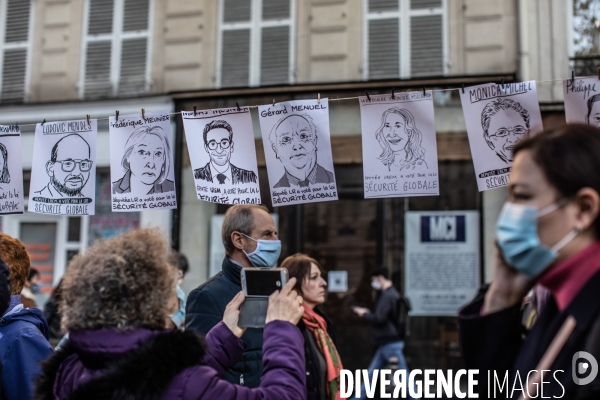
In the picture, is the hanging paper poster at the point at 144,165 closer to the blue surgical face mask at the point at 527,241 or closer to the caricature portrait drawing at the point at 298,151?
the caricature portrait drawing at the point at 298,151

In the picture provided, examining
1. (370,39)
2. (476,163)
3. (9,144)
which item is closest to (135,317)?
(476,163)

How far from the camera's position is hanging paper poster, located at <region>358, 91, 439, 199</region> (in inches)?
171

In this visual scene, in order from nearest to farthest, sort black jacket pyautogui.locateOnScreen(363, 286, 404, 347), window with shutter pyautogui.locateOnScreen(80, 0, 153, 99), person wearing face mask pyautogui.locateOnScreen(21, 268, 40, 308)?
person wearing face mask pyautogui.locateOnScreen(21, 268, 40, 308)
black jacket pyautogui.locateOnScreen(363, 286, 404, 347)
window with shutter pyautogui.locateOnScreen(80, 0, 153, 99)

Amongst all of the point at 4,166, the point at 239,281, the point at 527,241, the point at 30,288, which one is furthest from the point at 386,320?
the point at 527,241

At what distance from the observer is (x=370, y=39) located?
10531mm

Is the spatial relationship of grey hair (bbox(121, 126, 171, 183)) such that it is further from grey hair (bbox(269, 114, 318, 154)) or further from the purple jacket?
the purple jacket

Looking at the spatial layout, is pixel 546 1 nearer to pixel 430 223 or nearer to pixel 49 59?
pixel 430 223

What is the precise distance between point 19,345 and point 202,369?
4.58 ft

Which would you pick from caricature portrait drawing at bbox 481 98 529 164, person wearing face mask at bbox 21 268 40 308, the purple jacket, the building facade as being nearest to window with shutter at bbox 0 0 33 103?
the building facade

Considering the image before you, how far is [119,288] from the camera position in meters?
2.23

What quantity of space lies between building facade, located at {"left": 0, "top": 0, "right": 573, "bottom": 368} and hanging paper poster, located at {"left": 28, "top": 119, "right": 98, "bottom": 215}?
15.2ft

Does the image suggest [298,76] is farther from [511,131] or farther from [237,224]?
[237,224]

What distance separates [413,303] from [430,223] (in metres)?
1.22

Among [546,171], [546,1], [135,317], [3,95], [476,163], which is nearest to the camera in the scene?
[546,171]
